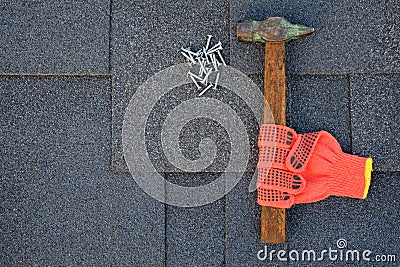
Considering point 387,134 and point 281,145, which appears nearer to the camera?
point 281,145

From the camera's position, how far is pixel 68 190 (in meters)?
2.00

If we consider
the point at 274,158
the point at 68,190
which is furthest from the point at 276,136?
the point at 68,190

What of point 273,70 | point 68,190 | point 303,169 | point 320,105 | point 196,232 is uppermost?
point 273,70

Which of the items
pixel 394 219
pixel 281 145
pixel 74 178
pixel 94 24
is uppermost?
pixel 94 24

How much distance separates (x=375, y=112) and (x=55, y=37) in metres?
1.36

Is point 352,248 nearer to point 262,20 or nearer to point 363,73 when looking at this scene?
point 363,73

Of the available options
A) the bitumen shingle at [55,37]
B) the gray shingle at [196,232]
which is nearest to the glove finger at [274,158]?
the gray shingle at [196,232]

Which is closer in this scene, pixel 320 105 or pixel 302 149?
pixel 302 149

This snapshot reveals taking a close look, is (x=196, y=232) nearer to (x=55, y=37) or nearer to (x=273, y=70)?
(x=273, y=70)

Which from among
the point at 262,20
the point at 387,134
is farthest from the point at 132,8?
the point at 387,134

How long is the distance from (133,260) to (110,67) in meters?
0.81

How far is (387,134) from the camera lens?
6.40 ft

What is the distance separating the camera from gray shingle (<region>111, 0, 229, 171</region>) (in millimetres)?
1979

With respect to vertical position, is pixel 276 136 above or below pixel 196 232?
above
